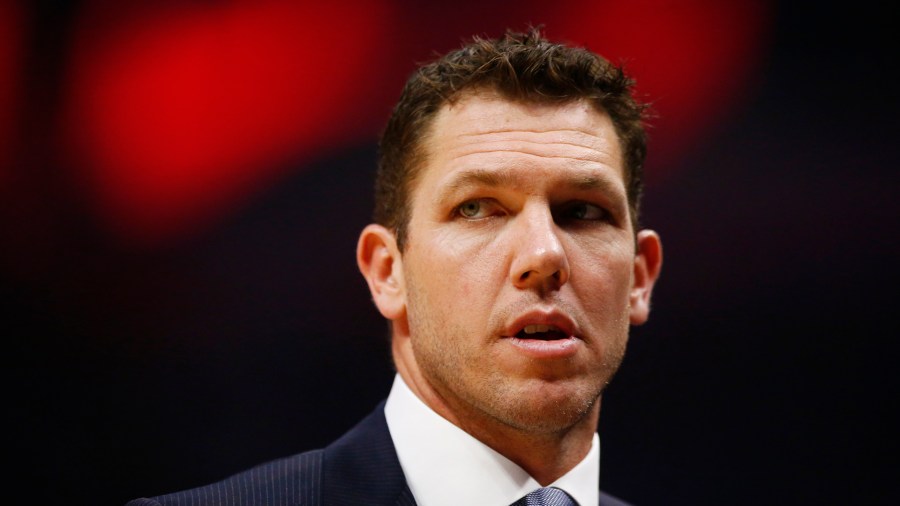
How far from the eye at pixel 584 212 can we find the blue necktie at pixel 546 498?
60 centimetres

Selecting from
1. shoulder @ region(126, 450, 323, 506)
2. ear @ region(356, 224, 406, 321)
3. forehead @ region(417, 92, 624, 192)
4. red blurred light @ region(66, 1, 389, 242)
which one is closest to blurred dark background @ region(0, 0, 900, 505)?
red blurred light @ region(66, 1, 389, 242)

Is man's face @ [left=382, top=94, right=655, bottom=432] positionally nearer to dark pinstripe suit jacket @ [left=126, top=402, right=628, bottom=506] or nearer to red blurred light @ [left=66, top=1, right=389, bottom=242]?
dark pinstripe suit jacket @ [left=126, top=402, right=628, bottom=506]

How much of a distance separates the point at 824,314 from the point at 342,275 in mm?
1552

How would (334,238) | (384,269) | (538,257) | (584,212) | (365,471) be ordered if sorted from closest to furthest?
1. (538,257)
2. (365,471)
3. (584,212)
4. (384,269)
5. (334,238)

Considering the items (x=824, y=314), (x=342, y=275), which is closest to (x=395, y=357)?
(x=342, y=275)

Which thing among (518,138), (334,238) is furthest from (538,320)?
(334,238)

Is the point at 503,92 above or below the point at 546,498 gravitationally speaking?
above

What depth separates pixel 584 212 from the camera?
204cm

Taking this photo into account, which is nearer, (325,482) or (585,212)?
(325,482)

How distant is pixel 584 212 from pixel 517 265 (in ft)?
0.91

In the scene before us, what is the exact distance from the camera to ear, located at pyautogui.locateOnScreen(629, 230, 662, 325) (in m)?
2.26

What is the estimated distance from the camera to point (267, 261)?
2.64 m

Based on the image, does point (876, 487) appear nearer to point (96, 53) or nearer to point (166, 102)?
point (166, 102)

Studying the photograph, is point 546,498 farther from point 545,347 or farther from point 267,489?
point 267,489
